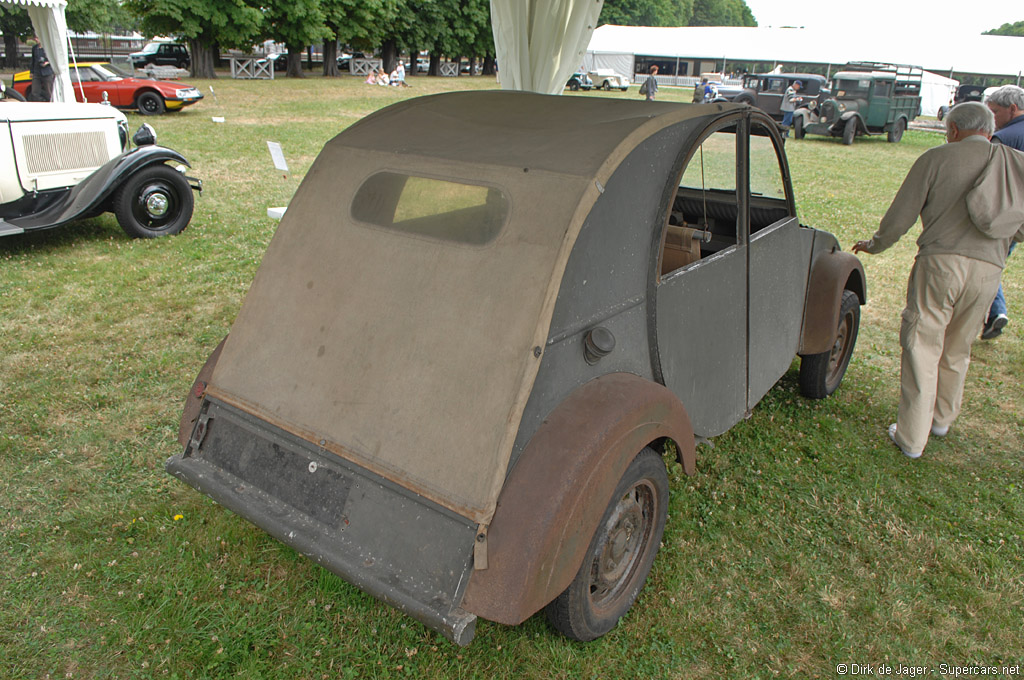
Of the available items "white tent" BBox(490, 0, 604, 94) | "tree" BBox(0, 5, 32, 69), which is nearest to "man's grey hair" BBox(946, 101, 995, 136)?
"white tent" BBox(490, 0, 604, 94)

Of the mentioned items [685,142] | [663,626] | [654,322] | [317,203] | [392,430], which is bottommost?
[663,626]

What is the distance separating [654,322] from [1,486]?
10.9 ft

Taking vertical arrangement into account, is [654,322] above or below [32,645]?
above

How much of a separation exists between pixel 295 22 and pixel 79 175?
87.7ft

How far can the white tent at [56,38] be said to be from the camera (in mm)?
11372

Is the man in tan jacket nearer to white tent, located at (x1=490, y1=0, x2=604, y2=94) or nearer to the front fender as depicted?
white tent, located at (x1=490, y1=0, x2=604, y2=94)

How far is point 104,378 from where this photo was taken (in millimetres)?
4605

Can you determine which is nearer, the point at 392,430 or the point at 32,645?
the point at 392,430

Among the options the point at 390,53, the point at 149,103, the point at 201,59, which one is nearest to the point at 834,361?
the point at 149,103

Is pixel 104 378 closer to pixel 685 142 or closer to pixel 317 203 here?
pixel 317 203

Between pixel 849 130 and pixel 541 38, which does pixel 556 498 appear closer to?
pixel 541 38

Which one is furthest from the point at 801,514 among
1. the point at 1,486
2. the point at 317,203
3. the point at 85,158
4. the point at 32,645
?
the point at 85,158

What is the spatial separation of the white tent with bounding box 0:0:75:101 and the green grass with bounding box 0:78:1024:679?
8208 millimetres

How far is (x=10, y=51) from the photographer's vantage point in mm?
33781
